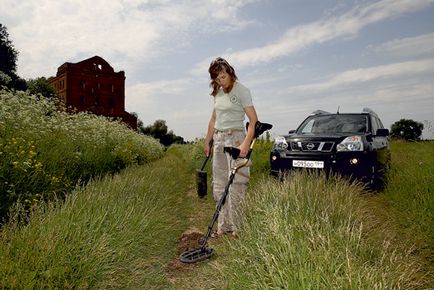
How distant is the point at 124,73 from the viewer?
4509cm

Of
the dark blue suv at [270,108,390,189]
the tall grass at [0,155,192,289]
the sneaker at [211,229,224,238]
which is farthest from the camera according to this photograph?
the dark blue suv at [270,108,390,189]

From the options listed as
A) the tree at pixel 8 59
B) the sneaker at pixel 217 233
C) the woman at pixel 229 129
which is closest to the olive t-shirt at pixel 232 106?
the woman at pixel 229 129

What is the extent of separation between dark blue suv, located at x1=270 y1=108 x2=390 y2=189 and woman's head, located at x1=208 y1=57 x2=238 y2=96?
7.75 feet

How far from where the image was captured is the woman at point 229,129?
4.45m

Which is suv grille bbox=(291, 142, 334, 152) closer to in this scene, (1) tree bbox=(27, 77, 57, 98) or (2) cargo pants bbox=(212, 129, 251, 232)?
(2) cargo pants bbox=(212, 129, 251, 232)

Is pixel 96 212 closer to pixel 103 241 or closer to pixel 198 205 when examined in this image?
pixel 103 241

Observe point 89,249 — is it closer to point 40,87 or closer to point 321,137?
point 321,137

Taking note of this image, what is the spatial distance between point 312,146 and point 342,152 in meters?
0.56

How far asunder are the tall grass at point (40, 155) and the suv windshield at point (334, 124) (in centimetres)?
480

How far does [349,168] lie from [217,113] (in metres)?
3.05

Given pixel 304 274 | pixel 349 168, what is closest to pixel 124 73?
pixel 349 168

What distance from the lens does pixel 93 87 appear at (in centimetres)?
4141

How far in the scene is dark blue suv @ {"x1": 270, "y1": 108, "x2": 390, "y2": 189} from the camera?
21.4ft

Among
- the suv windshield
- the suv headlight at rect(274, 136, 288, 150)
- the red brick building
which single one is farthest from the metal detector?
the red brick building
